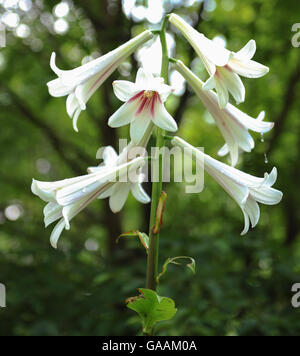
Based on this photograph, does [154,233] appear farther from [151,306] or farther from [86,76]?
[86,76]

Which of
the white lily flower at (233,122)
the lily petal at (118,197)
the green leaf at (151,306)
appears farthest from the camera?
the lily petal at (118,197)

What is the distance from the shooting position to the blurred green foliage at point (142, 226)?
10.0ft

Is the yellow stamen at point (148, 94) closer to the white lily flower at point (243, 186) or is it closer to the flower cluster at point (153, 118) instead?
the flower cluster at point (153, 118)

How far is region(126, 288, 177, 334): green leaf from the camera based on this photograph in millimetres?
1675

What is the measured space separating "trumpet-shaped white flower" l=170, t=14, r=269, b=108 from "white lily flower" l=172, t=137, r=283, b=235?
11.3 inches

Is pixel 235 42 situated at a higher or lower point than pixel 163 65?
higher

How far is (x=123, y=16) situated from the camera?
14.7 ft

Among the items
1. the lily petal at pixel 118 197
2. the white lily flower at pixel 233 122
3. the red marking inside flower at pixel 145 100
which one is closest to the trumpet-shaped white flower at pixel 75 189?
the lily petal at pixel 118 197

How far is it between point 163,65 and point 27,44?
336 centimetres

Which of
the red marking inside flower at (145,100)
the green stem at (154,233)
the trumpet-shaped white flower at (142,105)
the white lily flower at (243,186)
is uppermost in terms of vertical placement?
the red marking inside flower at (145,100)

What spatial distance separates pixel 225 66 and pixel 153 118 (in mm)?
460
